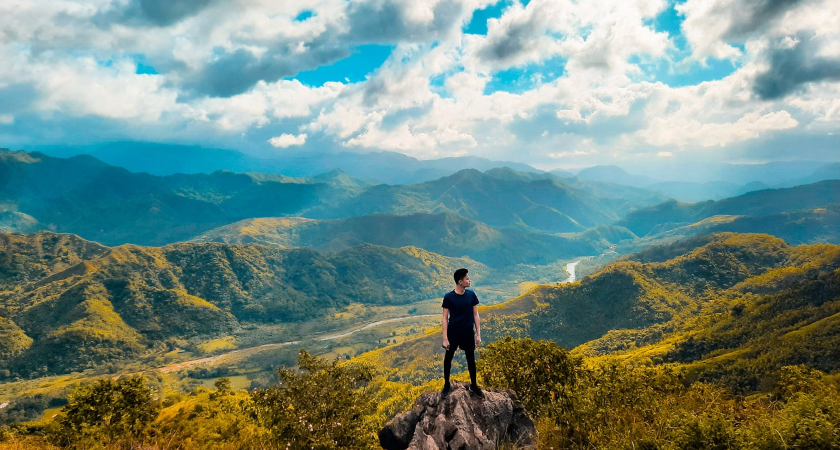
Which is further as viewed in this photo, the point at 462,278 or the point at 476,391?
the point at 476,391

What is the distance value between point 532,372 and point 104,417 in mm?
25861

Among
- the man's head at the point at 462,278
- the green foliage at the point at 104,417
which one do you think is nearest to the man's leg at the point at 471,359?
the man's head at the point at 462,278

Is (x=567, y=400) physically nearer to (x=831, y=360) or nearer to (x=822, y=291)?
(x=831, y=360)

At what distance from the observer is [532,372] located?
23844mm

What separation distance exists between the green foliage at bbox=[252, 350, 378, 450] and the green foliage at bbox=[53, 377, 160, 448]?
754 centimetres

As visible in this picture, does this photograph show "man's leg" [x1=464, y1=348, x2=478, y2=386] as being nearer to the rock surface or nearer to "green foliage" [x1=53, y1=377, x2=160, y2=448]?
the rock surface

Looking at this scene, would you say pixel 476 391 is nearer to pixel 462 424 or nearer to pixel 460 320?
pixel 462 424

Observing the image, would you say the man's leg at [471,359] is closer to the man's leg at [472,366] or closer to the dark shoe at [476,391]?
the man's leg at [472,366]

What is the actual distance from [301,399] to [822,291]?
615ft

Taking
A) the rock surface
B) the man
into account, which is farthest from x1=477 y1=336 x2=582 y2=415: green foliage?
the man

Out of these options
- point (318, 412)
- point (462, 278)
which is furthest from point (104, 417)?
point (462, 278)

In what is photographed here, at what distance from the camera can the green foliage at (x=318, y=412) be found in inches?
552

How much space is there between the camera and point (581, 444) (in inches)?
534

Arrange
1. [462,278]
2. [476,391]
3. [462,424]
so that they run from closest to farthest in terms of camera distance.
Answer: [462,424] < [462,278] < [476,391]
